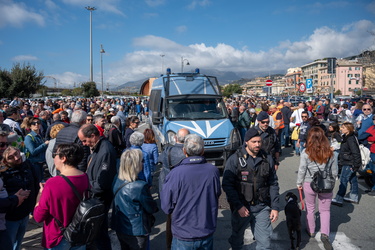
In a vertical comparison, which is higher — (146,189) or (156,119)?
(156,119)

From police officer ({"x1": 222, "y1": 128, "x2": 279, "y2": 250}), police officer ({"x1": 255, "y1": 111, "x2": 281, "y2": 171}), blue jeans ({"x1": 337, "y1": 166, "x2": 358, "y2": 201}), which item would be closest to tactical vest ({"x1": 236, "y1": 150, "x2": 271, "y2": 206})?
police officer ({"x1": 222, "y1": 128, "x2": 279, "y2": 250})

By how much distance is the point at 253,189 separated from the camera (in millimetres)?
3404

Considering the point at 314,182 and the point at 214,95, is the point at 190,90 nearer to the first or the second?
the point at 214,95

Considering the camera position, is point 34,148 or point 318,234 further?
point 34,148

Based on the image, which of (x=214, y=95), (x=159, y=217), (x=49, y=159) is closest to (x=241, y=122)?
(x=214, y=95)

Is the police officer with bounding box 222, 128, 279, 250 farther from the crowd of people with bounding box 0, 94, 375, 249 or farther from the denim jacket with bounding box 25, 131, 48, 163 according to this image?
the denim jacket with bounding box 25, 131, 48, 163

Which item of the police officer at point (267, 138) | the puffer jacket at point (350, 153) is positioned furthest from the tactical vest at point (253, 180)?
the puffer jacket at point (350, 153)

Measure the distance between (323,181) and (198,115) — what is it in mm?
4749

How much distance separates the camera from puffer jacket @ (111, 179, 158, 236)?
2988 millimetres

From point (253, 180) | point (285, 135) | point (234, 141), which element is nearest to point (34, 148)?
point (253, 180)

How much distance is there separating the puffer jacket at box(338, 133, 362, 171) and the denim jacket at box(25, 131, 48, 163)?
605 cm

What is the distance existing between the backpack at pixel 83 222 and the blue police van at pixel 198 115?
180 inches

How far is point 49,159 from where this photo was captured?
16.3 feet

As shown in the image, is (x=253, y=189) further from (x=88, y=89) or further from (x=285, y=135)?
(x=88, y=89)
